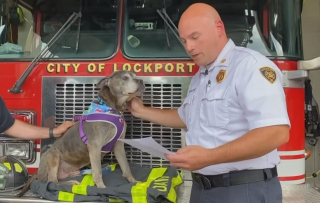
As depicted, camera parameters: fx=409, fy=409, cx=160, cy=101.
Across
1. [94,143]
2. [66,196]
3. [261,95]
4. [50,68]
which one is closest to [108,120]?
[94,143]

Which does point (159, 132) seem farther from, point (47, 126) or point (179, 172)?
point (47, 126)

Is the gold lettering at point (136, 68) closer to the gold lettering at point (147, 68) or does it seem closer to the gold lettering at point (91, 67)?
the gold lettering at point (147, 68)

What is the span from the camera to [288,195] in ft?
8.57

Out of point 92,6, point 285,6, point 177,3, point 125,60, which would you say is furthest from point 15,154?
point 285,6

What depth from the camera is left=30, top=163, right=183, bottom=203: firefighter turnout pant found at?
7.68 ft

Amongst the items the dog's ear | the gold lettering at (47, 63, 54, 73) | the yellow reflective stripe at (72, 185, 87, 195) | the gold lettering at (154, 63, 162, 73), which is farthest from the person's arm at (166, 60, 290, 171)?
the gold lettering at (47, 63, 54, 73)

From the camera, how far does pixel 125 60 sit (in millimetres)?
2875

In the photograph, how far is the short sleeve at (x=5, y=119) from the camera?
265 centimetres

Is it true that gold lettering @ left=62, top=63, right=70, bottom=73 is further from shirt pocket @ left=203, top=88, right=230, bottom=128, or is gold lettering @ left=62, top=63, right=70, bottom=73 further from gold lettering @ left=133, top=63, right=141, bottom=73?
shirt pocket @ left=203, top=88, right=230, bottom=128

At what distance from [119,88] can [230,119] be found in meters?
0.94

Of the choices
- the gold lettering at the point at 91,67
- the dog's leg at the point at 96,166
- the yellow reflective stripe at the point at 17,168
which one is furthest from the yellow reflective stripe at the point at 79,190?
the gold lettering at the point at 91,67

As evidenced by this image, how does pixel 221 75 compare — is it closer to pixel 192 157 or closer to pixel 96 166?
pixel 192 157

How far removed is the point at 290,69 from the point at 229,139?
1.12 metres

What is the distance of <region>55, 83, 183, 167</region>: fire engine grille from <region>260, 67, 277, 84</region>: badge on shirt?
107cm
